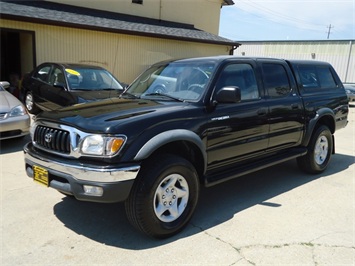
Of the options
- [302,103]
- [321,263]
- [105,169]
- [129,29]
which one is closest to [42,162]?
[105,169]

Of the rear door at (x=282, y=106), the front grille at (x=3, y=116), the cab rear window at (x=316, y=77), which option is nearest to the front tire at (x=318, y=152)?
the rear door at (x=282, y=106)

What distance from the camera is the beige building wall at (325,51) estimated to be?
91.7 ft

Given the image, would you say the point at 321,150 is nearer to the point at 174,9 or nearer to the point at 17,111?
the point at 17,111

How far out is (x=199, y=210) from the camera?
4.07m

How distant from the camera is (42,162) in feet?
10.9

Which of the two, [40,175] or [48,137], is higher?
[48,137]

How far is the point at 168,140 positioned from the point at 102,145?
2.14ft

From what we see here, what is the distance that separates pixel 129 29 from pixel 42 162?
11338mm

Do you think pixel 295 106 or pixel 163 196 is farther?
pixel 295 106

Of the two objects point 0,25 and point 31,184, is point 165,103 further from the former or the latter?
point 0,25

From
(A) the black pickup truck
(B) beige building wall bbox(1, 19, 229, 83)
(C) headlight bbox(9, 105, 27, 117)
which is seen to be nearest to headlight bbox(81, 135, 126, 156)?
(A) the black pickup truck

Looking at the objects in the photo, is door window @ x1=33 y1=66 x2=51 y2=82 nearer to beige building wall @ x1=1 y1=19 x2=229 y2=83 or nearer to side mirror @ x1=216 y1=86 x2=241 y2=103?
beige building wall @ x1=1 y1=19 x2=229 y2=83

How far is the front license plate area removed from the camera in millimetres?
3281

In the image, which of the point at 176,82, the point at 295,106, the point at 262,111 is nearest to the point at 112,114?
the point at 176,82
